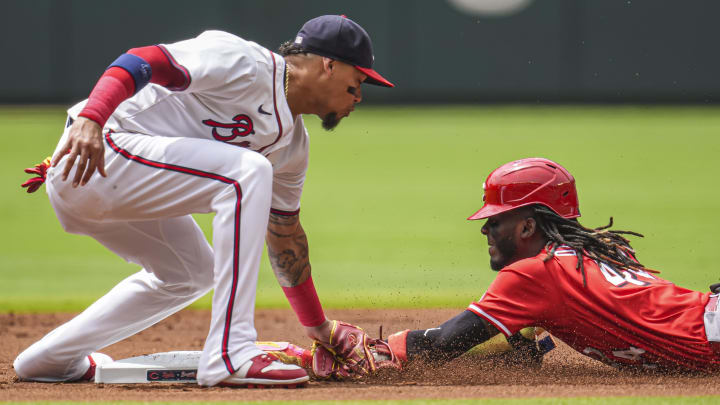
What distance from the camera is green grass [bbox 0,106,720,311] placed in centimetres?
735

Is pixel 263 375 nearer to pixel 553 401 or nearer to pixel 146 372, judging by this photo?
pixel 146 372

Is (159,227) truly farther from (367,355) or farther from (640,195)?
(640,195)

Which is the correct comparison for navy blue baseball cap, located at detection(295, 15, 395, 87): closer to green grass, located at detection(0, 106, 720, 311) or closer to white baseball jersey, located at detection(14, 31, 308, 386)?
white baseball jersey, located at detection(14, 31, 308, 386)

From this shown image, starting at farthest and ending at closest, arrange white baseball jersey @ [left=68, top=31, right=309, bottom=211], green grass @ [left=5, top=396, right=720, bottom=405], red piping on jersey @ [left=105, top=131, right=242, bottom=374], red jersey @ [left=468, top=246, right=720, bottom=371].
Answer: red jersey @ [left=468, top=246, right=720, bottom=371], white baseball jersey @ [left=68, top=31, right=309, bottom=211], red piping on jersey @ [left=105, top=131, right=242, bottom=374], green grass @ [left=5, top=396, right=720, bottom=405]

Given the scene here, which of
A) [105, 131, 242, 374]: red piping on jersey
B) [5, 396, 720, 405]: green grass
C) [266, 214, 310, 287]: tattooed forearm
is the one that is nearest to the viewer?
[5, 396, 720, 405]: green grass

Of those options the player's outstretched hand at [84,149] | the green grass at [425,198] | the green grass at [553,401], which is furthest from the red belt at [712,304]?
the green grass at [425,198]

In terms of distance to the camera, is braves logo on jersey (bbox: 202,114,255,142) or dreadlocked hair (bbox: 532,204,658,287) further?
dreadlocked hair (bbox: 532,204,658,287)

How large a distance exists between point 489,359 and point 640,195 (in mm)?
7517

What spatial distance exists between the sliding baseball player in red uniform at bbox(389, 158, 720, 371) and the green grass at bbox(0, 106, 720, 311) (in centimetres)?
260

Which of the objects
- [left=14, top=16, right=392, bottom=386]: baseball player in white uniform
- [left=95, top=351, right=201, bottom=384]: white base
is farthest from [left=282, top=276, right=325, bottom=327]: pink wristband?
[left=95, top=351, right=201, bottom=384]: white base

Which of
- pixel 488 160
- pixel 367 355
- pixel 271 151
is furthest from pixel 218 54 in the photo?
pixel 488 160

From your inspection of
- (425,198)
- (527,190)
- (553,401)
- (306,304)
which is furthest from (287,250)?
(425,198)

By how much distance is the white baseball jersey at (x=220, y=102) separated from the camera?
362cm

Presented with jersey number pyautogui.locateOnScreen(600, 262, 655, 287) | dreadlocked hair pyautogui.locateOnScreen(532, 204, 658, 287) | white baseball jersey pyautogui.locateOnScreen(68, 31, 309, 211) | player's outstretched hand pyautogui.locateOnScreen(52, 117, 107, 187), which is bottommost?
jersey number pyautogui.locateOnScreen(600, 262, 655, 287)
